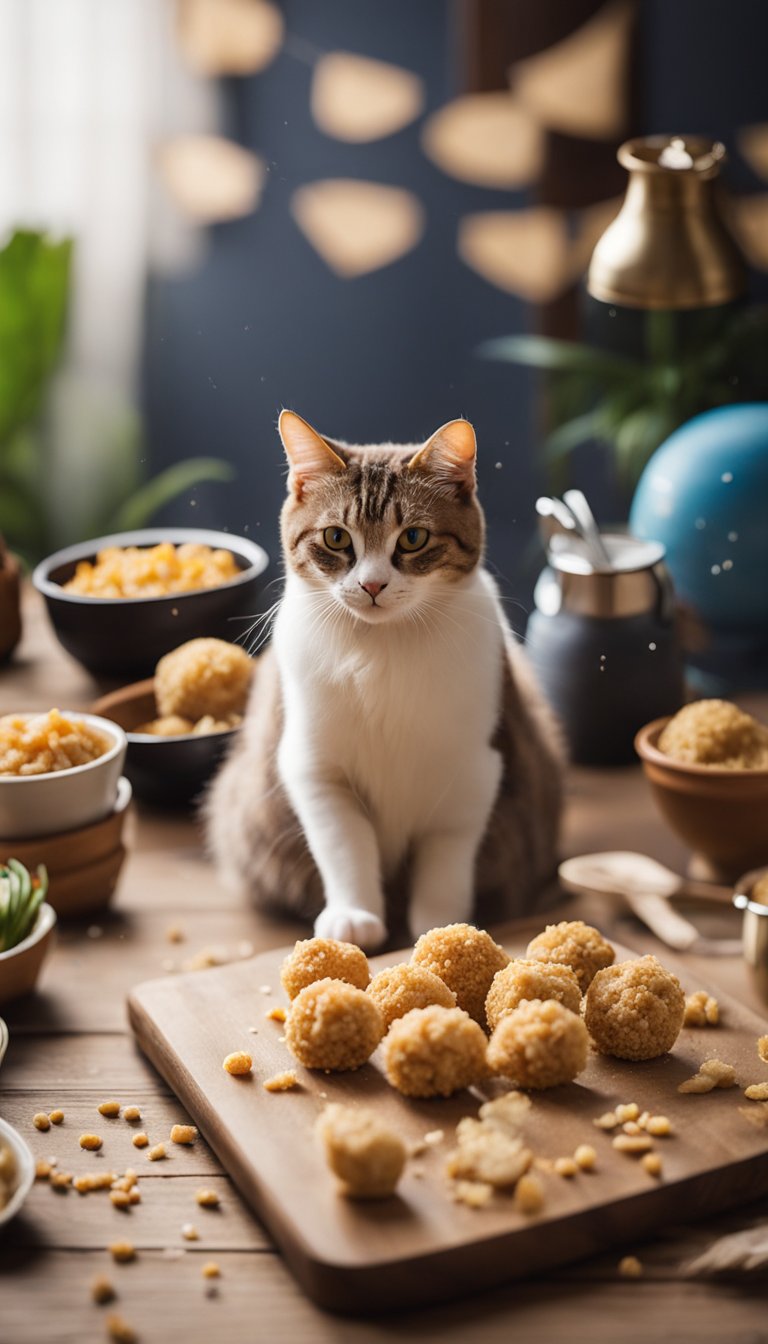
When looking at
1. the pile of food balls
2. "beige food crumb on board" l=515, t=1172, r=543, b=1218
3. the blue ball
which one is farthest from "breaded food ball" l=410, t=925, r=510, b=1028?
the blue ball

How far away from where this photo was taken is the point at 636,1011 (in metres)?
1.08

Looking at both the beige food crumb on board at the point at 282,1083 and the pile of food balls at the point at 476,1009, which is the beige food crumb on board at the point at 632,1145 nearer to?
the pile of food balls at the point at 476,1009

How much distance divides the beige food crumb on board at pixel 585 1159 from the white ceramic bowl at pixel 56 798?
56 centimetres

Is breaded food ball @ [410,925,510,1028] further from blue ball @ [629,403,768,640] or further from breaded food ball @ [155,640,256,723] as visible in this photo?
blue ball @ [629,403,768,640]

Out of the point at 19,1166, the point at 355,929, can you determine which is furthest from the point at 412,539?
the point at 19,1166

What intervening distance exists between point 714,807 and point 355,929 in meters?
0.36

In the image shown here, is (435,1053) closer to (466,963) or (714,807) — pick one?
(466,963)

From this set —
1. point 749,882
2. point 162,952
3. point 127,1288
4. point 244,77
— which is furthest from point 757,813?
point 244,77

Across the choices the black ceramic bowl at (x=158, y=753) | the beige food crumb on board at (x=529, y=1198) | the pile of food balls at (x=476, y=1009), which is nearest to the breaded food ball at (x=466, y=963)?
the pile of food balls at (x=476, y=1009)

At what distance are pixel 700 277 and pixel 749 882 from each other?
0.66 metres

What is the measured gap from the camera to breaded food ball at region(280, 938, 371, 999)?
3.74 ft

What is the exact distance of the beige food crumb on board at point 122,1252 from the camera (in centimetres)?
94

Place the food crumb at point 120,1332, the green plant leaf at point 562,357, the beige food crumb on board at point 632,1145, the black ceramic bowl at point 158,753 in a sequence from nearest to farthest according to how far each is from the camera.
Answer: the food crumb at point 120,1332 < the beige food crumb on board at point 632,1145 < the black ceramic bowl at point 158,753 < the green plant leaf at point 562,357

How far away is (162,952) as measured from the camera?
4.45 feet
